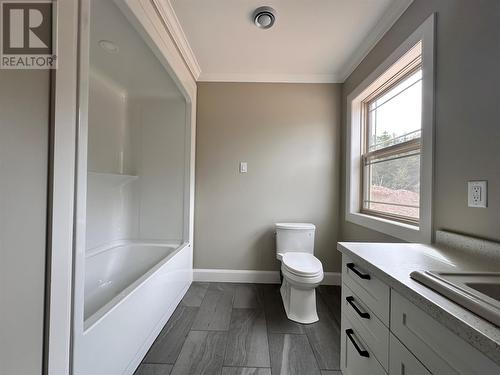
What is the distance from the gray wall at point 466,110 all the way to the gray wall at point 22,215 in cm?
170

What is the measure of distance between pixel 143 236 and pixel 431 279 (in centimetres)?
254

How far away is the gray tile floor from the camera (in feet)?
4.31

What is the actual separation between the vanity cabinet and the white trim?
3.74 ft

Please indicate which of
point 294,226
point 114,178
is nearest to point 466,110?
point 294,226

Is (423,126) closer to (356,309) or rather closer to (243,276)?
(356,309)

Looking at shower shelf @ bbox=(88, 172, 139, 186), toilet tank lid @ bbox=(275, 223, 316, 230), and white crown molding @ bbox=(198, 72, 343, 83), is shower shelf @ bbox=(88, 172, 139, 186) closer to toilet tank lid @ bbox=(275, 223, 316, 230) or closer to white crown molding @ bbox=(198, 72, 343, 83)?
white crown molding @ bbox=(198, 72, 343, 83)

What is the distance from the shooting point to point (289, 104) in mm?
2486

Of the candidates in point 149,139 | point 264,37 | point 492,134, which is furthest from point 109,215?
point 492,134

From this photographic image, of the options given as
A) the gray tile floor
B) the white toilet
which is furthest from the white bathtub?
the white toilet

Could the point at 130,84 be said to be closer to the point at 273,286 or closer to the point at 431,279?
the point at 273,286

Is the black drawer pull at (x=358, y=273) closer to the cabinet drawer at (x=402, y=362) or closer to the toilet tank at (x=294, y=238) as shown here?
the cabinet drawer at (x=402, y=362)

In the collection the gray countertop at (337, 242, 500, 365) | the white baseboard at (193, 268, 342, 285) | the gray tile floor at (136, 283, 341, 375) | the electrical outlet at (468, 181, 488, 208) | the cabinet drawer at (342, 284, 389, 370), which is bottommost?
the gray tile floor at (136, 283, 341, 375)

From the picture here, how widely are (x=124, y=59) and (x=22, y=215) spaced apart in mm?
1745

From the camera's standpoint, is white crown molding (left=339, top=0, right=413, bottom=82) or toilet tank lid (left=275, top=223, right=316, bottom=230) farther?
toilet tank lid (left=275, top=223, right=316, bottom=230)
